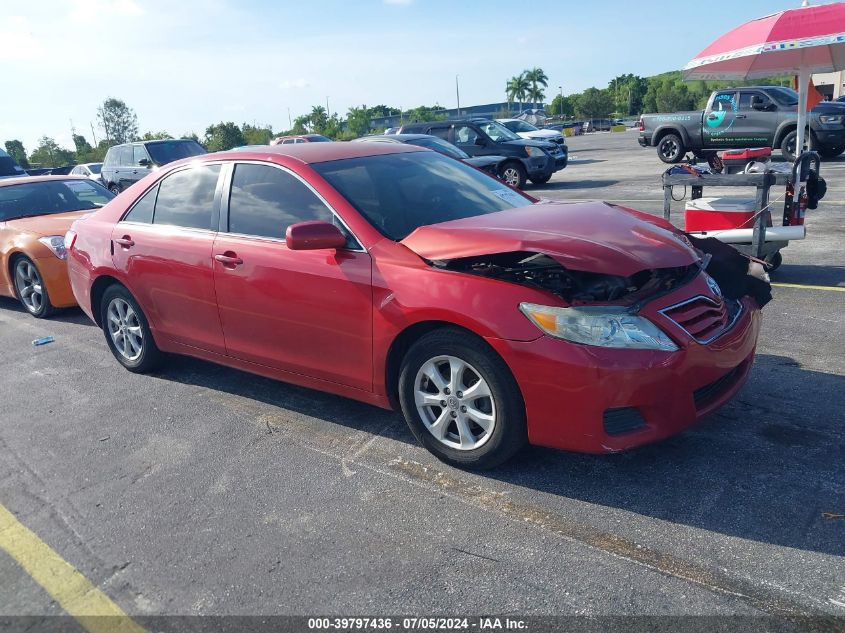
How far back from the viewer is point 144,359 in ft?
17.4

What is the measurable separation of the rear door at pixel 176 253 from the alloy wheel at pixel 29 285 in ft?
9.17

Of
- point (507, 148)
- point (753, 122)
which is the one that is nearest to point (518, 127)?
point (753, 122)

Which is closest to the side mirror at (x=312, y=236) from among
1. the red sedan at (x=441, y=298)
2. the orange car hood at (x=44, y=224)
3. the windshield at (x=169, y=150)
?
the red sedan at (x=441, y=298)

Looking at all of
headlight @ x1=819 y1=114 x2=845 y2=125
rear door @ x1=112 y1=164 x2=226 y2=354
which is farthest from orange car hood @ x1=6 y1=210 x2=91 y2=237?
headlight @ x1=819 y1=114 x2=845 y2=125

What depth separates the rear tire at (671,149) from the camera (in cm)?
1972

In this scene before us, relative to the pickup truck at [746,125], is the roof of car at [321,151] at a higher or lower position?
higher

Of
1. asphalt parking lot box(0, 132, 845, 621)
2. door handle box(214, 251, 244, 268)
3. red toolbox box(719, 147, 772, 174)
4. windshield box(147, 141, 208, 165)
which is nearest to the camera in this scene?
asphalt parking lot box(0, 132, 845, 621)

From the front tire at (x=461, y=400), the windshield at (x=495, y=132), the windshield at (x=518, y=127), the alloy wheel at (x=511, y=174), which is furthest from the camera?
the windshield at (x=518, y=127)

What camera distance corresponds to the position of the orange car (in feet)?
23.8

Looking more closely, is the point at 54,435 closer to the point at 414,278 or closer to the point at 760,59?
the point at 414,278

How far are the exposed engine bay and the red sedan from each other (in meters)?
0.01

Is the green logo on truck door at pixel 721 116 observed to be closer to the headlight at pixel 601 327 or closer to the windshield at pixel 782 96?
the windshield at pixel 782 96

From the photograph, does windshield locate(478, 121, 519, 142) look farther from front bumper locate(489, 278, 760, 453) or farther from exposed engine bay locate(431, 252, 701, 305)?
front bumper locate(489, 278, 760, 453)

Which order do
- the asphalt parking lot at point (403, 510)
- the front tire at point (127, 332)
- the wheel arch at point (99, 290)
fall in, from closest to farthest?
the asphalt parking lot at point (403, 510), the front tire at point (127, 332), the wheel arch at point (99, 290)
